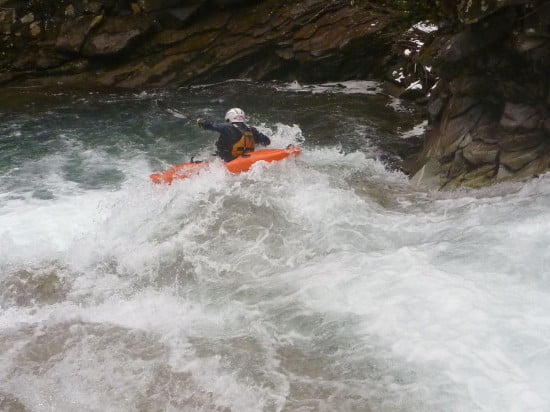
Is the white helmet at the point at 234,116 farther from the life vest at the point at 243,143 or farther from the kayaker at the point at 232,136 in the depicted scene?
the life vest at the point at 243,143

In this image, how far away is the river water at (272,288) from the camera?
4.30 meters

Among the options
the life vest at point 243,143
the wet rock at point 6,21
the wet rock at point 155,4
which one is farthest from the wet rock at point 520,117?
the wet rock at point 6,21

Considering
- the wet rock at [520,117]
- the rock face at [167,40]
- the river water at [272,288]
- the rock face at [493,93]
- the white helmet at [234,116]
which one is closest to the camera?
the river water at [272,288]

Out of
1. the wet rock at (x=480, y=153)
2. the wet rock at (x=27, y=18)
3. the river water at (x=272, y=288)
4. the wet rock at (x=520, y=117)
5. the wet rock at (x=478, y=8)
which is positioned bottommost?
the river water at (x=272, y=288)

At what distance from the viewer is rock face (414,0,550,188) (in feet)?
21.2

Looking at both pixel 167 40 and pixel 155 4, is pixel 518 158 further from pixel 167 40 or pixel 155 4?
pixel 155 4

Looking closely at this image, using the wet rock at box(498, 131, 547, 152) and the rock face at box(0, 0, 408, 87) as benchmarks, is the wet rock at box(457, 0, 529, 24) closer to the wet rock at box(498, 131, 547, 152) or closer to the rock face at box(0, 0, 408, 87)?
the wet rock at box(498, 131, 547, 152)

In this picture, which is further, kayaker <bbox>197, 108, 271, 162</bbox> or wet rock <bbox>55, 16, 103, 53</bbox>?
wet rock <bbox>55, 16, 103, 53</bbox>

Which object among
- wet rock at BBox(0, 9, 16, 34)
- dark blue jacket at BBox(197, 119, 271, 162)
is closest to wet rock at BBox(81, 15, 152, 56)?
wet rock at BBox(0, 9, 16, 34)

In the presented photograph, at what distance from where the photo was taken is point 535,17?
6.29 metres

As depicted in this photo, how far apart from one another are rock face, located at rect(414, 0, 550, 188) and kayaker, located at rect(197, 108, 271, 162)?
8.54ft

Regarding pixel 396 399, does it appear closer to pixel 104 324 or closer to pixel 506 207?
pixel 104 324

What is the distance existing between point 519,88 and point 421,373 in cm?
423

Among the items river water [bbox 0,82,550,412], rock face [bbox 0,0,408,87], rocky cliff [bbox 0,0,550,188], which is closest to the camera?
river water [bbox 0,82,550,412]
